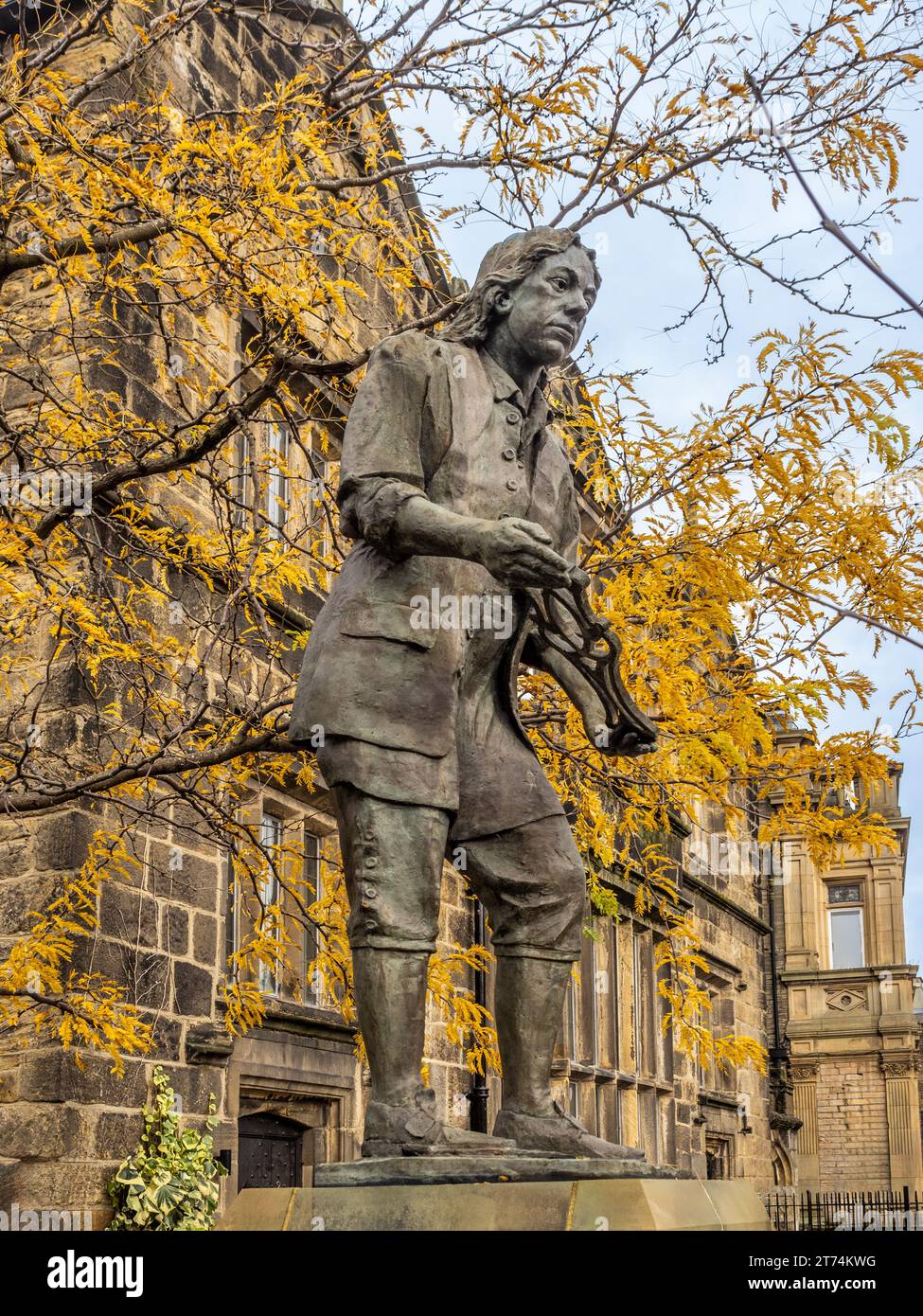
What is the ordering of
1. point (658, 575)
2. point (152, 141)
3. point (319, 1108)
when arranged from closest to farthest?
point (152, 141) < point (658, 575) < point (319, 1108)

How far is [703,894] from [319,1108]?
619 inches

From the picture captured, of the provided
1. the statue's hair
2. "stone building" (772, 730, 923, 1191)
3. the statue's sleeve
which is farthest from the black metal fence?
the statue's sleeve

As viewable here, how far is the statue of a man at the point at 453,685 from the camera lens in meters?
3.64

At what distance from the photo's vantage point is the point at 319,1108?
11352 mm

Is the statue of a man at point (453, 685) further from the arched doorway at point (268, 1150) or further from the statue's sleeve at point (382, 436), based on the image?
the arched doorway at point (268, 1150)

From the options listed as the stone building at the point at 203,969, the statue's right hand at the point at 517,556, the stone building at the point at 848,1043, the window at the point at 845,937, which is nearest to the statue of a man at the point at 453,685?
the statue's right hand at the point at 517,556

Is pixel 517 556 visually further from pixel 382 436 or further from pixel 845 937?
pixel 845 937

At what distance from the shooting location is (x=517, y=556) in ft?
11.6

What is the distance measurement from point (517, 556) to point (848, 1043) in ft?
121

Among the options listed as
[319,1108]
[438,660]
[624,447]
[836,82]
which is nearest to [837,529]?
[624,447]

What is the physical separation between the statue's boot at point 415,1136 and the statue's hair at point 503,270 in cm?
187

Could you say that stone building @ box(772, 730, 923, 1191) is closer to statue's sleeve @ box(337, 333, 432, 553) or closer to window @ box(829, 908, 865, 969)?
window @ box(829, 908, 865, 969)
